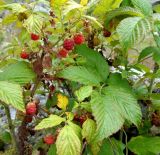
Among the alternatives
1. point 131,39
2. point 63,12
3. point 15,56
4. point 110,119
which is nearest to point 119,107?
point 110,119

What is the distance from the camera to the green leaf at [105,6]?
1329 mm

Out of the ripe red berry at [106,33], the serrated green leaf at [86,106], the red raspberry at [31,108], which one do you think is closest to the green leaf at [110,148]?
the serrated green leaf at [86,106]

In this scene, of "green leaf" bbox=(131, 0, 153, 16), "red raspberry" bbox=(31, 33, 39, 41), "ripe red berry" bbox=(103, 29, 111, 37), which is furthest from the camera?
"ripe red berry" bbox=(103, 29, 111, 37)

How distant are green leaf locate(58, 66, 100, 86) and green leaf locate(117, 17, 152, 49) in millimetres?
161

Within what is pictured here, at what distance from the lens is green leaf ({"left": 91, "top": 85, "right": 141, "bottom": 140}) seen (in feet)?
3.65

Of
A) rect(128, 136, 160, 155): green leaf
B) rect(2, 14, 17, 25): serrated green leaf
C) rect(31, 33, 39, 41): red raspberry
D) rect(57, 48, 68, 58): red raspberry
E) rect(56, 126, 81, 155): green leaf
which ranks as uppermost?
rect(2, 14, 17, 25): serrated green leaf

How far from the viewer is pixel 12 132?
55.7 inches

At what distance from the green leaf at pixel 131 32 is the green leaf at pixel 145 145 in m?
0.37

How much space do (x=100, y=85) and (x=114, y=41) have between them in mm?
296

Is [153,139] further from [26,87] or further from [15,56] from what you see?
[15,56]

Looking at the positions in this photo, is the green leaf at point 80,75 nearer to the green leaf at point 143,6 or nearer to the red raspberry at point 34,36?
the red raspberry at point 34,36

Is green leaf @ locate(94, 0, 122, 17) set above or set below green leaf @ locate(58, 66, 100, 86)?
above

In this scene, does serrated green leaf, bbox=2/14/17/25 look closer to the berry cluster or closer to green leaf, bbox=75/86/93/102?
the berry cluster

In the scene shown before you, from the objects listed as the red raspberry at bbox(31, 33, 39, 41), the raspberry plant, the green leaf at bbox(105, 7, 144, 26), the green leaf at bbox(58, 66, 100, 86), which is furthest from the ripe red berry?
the red raspberry at bbox(31, 33, 39, 41)
